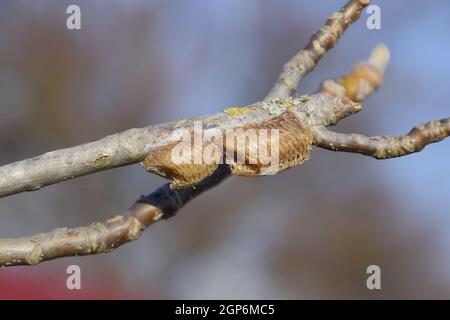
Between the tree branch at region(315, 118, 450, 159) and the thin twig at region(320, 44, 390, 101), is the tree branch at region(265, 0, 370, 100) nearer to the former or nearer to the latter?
the thin twig at region(320, 44, 390, 101)

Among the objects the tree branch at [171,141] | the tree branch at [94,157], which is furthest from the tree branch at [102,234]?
the tree branch at [94,157]

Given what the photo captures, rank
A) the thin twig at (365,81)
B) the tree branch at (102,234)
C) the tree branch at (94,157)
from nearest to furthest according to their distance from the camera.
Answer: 1. the tree branch at (94,157)
2. the tree branch at (102,234)
3. the thin twig at (365,81)

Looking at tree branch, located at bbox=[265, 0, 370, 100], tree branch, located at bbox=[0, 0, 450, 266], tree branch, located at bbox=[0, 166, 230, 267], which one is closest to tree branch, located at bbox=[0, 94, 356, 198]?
tree branch, located at bbox=[0, 0, 450, 266]

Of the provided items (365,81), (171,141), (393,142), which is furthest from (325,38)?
(171,141)

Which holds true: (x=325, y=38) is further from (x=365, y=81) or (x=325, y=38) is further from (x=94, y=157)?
(x=94, y=157)

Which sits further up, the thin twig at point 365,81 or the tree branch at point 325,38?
the tree branch at point 325,38

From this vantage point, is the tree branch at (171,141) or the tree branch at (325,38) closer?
the tree branch at (171,141)

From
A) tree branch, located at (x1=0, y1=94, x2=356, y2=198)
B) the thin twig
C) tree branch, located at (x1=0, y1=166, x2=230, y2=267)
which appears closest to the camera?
tree branch, located at (x1=0, y1=94, x2=356, y2=198)

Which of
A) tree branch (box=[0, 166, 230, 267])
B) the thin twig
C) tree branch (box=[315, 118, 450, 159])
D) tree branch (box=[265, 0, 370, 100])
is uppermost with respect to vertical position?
tree branch (box=[265, 0, 370, 100])

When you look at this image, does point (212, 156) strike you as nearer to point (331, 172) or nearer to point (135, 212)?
point (135, 212)

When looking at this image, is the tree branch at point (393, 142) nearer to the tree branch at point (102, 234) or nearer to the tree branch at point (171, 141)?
the tree branch at point (171, 141)

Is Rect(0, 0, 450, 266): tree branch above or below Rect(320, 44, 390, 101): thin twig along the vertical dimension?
below

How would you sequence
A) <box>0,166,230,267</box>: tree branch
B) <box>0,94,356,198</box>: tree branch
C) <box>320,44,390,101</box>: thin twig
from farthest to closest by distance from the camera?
<box>320,44,390,101</box>: thin twig, <box>0,166,230,267</box>: tree branch, <box>0,94,356,198</box>: tree branch
